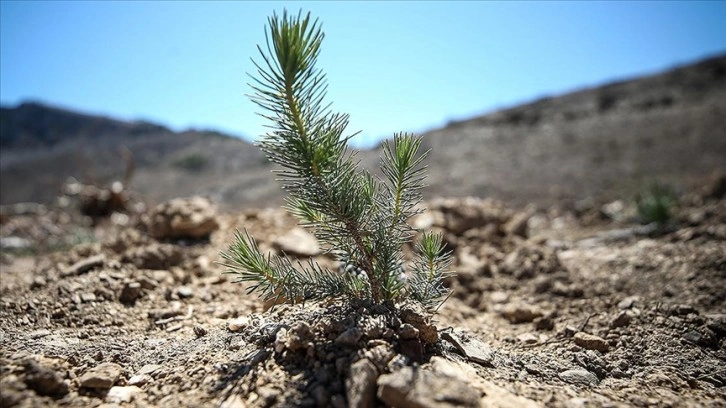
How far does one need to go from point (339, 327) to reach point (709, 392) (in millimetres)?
1758

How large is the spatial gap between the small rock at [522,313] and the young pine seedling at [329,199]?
120 centimetres

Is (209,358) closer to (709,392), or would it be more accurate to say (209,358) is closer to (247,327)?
(247,327)

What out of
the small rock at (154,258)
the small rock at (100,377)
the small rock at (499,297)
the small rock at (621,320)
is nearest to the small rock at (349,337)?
the small rock at (100,377)

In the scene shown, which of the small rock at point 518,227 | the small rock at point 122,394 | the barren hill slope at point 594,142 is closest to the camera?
the small rock at point 122,394

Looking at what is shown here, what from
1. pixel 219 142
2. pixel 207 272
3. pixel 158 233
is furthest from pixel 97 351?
pixel 219 142

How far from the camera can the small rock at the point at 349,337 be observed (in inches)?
64.5

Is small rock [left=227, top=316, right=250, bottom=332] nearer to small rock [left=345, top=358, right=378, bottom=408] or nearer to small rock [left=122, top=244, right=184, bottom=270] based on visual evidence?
small rock [left=345, top=358, right=378, bottom=408]

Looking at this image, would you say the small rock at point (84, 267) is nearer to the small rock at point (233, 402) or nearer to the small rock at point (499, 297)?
the small rock at point (233, 402)

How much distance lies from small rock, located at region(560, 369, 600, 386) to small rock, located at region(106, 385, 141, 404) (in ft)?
6.33

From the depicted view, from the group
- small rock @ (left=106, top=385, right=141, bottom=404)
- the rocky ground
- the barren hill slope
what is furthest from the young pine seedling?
the barren hill slope

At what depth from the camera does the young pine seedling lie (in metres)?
1.68

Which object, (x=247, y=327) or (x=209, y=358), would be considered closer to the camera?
(x=209, y=358)

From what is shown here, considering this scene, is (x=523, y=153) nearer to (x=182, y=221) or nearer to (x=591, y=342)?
(x=182, y=221)

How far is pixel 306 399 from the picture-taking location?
145 centimetres
